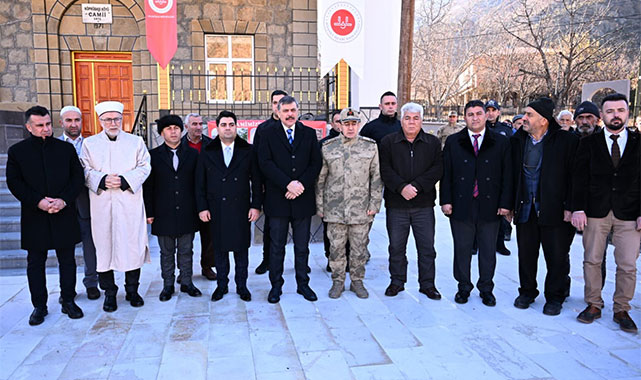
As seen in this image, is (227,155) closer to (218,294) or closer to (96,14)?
(218,294)

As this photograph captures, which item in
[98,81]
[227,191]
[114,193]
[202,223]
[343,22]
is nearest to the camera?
[114,193]

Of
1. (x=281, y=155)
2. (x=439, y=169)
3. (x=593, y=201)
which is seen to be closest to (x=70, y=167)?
(x=281, y=155)

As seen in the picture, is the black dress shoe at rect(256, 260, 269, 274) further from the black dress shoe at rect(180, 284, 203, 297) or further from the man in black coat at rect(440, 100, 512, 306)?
the man in black coat at rect(440, 100, 512, 306)

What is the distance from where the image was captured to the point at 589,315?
4008 mm

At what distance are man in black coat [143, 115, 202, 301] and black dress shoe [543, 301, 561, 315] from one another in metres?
3.34

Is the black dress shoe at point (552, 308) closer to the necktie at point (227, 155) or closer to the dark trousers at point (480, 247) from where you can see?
the dark trousers at point (480, 247)

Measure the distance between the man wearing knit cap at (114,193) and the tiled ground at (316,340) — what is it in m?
0.45

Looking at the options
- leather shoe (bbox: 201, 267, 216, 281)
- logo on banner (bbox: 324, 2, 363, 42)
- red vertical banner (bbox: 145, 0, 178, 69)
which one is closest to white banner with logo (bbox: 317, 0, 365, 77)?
logo on banner (bbox: 324, 2, 363, 42)

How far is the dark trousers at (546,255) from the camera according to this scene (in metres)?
4.23

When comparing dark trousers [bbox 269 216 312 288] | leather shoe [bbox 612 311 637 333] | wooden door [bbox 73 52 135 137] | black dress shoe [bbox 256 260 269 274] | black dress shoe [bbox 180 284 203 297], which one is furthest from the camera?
wooden door [bbox 73 52 135 137]

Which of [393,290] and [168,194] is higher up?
[168,194]

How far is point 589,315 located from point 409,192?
1.82m

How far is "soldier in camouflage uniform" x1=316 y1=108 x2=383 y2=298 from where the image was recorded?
14.7ft

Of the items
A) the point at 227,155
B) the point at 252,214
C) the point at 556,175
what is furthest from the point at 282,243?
the point at 556,175
